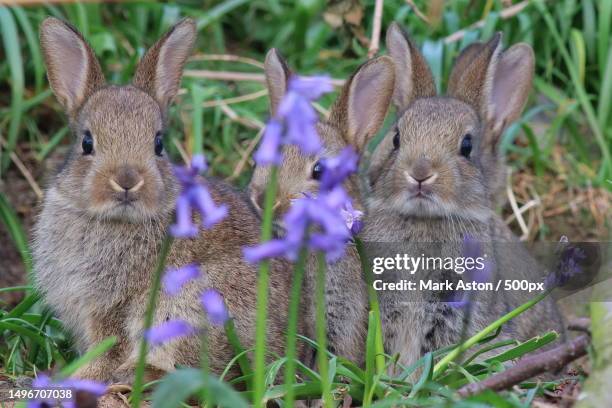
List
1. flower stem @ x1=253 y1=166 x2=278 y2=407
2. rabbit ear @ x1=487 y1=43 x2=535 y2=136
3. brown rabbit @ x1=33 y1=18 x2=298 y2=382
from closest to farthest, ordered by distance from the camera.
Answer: flower stem @ x1=253 y1=166 x2=278 y2=407, brown rabbit @ x1=33 y1=18 x2=298 y2=382, rabbit ear @ x1=487 y1=43 x2=535 y2=136

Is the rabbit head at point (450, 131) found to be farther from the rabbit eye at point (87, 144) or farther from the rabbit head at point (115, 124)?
the rabbit eye at point (87, 144)

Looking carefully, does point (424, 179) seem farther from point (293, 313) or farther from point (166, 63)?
point (293, 313)

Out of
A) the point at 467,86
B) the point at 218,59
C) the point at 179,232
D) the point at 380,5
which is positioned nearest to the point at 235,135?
the point at 218,59

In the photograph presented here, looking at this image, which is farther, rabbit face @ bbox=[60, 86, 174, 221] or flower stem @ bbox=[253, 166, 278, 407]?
rabbit face @ bbox=[60, 86, 174, 221]

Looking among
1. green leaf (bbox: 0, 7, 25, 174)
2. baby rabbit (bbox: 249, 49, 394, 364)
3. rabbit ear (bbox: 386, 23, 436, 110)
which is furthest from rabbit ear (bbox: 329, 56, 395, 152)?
green leaf (bbox: 0, 7, 25, 174)

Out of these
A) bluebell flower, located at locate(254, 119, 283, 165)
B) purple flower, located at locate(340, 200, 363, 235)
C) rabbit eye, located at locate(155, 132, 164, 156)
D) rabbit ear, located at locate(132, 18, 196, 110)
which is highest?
bluebell flower, located at locate(254, 119, 283, 165)

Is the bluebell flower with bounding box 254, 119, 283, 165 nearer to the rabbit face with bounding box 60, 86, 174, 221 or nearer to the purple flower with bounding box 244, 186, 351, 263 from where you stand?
the purple flower with bounding box 244, 186, 351, 263

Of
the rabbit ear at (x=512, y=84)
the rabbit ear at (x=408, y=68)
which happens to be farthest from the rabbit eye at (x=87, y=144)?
the rabbit ear at (x=512, y=84)

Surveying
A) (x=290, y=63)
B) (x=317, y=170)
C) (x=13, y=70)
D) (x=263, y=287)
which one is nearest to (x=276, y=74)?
(x=317, y=170)
